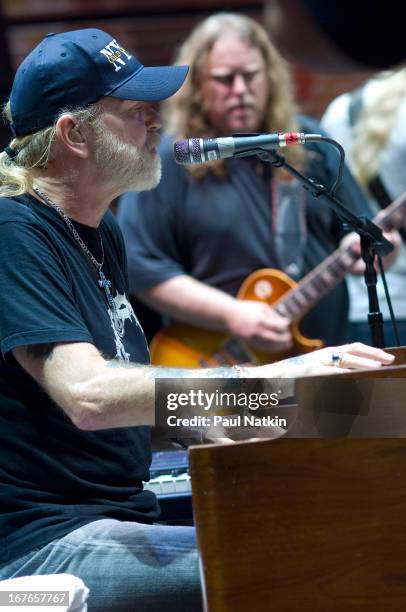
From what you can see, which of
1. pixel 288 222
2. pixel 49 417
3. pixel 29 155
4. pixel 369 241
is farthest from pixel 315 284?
pixel 49 417

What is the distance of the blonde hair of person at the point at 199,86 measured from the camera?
404 cm

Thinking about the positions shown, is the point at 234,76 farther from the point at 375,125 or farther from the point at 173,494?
the point at 173,494

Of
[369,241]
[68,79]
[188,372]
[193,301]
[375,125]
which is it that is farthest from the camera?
[375,125]

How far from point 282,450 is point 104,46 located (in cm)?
111

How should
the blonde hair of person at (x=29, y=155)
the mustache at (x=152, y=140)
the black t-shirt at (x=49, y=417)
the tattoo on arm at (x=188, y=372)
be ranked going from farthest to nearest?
the mustache at (x=152, y=140)
the blonde hair of person at (x=29, y=155)
the black t-shirt at (x=49, y=417)
the tattoo on arm at (x=188, y=372)

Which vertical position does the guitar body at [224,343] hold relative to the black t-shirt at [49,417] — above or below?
below

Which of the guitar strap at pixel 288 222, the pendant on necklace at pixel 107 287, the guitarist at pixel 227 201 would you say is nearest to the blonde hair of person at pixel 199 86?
the guitarist at pixel 227 201

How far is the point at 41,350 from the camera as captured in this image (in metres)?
2.06

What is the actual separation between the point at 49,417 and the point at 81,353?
9.6 inches

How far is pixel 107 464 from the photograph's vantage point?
2.28 meters

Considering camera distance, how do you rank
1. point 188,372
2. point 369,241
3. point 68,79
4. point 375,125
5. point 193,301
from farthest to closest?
point 375,125, point 193,301, point 369,241, point 68,79, point 188,372

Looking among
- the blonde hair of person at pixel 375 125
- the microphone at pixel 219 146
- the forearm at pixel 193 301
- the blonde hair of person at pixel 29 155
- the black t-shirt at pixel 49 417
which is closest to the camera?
the black t-shirt at pixel 49 417

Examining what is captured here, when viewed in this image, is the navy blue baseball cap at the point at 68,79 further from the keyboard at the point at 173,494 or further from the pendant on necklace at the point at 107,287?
the keyboard at the point at 173,494

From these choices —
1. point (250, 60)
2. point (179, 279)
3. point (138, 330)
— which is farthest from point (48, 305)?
point (250, 60)
